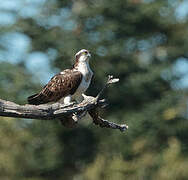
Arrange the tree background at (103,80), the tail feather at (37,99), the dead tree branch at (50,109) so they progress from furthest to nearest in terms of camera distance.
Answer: the tree background at (103,80), the tail feather at (37,99), the dead tree branch at (50,109)

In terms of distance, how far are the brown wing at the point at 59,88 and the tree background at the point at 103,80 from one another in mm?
14478

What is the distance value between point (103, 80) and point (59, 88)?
18.1 metres

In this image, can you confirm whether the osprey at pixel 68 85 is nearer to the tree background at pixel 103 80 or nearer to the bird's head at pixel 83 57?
the bird's head at pixel 83 57

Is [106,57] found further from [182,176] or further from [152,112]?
[182,176]

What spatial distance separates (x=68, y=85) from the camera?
10523mm

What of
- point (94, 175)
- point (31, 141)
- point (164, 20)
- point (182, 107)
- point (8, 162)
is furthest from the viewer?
point (164, 20)

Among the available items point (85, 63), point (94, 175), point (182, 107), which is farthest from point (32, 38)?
point (85, 63)

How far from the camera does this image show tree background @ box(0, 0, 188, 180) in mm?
27703

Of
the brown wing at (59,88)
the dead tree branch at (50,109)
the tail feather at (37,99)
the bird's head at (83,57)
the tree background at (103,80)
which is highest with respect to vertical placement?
the tree background at (103,80)

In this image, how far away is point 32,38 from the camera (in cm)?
3172

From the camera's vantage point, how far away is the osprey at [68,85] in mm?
10391

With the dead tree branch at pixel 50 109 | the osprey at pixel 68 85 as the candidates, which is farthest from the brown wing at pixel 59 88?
the dead tree branch at pixel 50 109

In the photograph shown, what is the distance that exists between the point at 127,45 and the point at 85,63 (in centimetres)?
2188

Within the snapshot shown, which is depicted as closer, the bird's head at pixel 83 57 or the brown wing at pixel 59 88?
the brown wing at pixel 59 88
